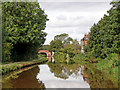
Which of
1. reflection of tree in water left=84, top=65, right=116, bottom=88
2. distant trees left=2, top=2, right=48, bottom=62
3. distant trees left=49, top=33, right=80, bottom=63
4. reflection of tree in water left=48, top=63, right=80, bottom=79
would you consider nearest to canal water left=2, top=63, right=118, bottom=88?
reflection of tree in water left=84, top=65, right=116, bottom=88

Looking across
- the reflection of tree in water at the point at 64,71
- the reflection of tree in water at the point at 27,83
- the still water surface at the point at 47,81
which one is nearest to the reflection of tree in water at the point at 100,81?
the still water surface at the point at 47,81

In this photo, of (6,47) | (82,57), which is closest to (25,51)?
(6,47)

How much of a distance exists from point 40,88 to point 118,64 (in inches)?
480

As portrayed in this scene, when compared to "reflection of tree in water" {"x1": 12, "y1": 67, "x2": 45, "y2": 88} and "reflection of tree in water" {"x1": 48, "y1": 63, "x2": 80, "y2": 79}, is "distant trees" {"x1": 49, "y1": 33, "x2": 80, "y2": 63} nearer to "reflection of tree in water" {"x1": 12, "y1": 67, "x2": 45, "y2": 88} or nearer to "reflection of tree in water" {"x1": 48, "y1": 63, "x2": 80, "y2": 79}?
"reflection of tree in water" {"x1": 48, "y1": 63, "x2": 80, "y2": 79}

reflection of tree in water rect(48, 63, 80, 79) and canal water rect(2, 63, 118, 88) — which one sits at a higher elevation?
canal water rect(2, 63, 118, 88)

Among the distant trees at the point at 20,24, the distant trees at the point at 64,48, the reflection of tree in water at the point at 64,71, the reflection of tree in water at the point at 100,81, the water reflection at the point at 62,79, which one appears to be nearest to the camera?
the reflection of tree in water at the point at 100,81

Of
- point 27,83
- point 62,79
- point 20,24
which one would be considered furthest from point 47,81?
point 20,24

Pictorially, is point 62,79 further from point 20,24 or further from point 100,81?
point 20,24

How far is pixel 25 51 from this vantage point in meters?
37.0

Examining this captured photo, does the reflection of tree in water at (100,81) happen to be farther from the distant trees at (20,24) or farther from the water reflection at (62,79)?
the distant trees at (20,24)

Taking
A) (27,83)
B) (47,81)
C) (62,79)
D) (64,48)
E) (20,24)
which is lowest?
(64,48)

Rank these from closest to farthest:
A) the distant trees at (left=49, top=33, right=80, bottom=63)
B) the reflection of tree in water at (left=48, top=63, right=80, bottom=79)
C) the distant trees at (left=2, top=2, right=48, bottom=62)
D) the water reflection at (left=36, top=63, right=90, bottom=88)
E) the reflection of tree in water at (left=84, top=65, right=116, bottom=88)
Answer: the reflection of tree in water at (left=84, top=65, right=116, bottom=88) → the water reflection at (left=36, top=63, right=90, bottom=88) → the reflection of tree in water at (left=48, top=63, right=80, bottom=79) → the distant trees at (left=2, top=2, right=48, bottom=62) → the distant trees at (left=49, top=33, right=80, bottom=63)

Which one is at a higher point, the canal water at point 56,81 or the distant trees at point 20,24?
the distant trees at point 20,24

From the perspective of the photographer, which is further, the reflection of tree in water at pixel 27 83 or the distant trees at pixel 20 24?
the distant trees at pixel 20 24
